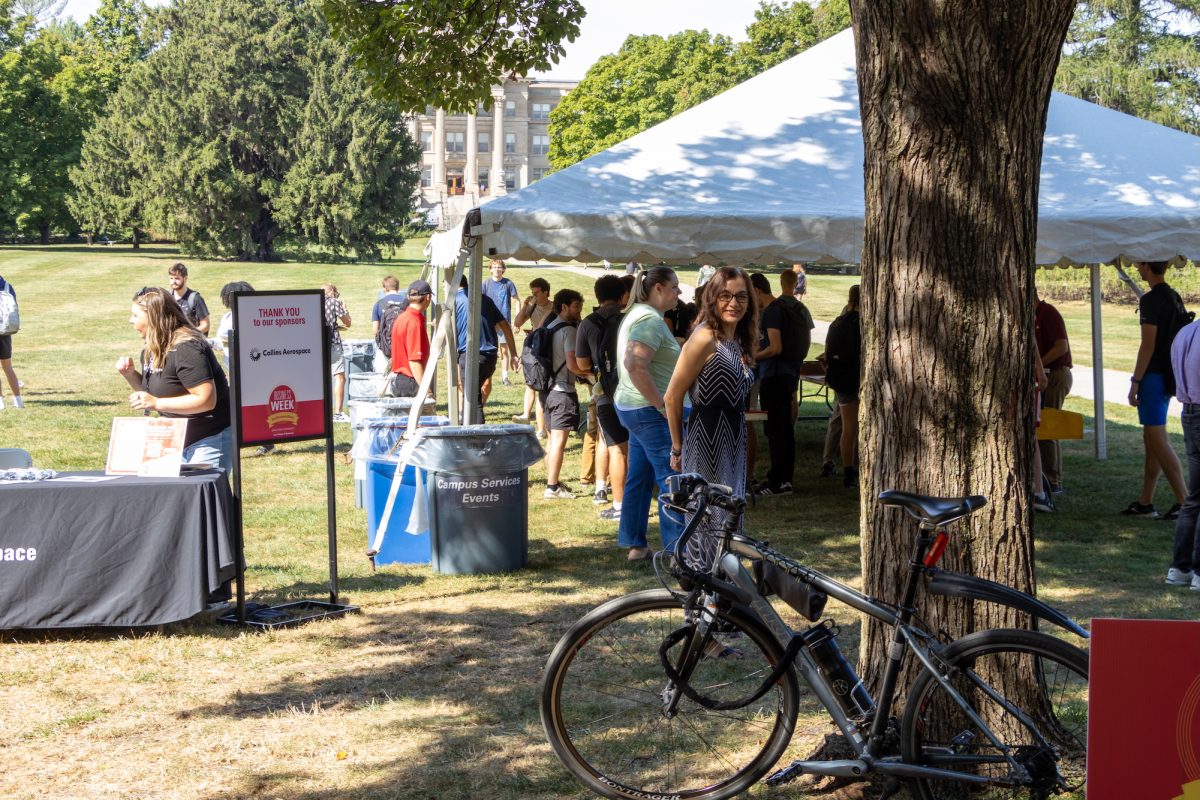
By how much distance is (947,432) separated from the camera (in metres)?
4.37

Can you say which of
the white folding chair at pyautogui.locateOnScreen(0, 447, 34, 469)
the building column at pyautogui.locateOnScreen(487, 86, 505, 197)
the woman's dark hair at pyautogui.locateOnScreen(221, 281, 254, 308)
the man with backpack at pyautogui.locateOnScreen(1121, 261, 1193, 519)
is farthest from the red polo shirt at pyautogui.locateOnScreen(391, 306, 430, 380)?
the building column at pyautogui.locateOnScreen(487, 86, 505, 197)

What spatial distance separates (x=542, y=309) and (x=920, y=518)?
10.8 m

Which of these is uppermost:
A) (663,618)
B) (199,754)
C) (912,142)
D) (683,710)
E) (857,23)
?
(857,23)

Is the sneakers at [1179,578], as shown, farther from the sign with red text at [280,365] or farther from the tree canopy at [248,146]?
the tree canopy at [248,146]

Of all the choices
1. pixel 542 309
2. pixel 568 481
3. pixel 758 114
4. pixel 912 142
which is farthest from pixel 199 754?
pixel 542 309

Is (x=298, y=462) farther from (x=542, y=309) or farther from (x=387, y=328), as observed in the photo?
(x=542, y=309)

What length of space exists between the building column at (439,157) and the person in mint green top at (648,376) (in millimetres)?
123738

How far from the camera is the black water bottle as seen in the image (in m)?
4.10

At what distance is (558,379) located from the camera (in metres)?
11.1

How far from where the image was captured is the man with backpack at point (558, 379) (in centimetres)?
1083

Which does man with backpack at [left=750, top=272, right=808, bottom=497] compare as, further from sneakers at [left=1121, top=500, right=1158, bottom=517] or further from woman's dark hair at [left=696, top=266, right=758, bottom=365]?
woman's dark hair at [left=696, top=266, right=758, bottom=365]

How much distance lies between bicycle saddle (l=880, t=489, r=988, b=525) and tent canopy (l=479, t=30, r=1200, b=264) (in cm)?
539

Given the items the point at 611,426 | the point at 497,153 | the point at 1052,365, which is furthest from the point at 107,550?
the point at 497,153

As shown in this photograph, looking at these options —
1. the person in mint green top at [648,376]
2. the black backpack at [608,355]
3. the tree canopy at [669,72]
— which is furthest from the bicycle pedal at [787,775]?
the tree canopy at [669,72]
